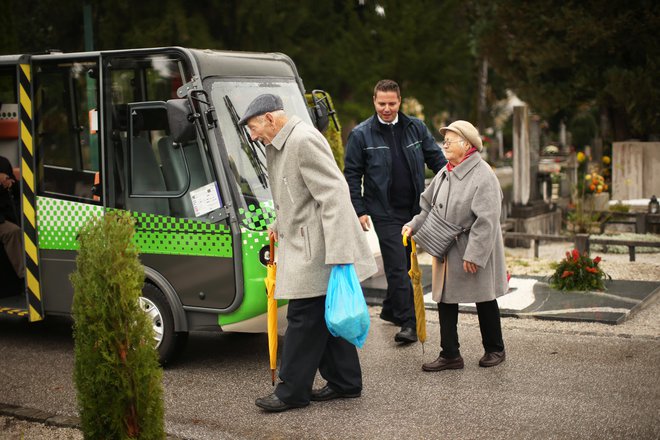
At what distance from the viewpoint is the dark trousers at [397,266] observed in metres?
7.59

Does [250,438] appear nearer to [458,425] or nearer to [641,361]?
[458,425]

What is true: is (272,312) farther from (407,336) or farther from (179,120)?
(407,336)

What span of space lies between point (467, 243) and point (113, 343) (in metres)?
2.82

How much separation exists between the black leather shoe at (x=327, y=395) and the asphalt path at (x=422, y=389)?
1.9 inches

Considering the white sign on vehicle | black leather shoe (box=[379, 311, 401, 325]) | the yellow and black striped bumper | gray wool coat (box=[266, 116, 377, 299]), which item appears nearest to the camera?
gray wool coat (box=[266, 116, 377, 299])

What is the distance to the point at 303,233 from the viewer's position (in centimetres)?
577

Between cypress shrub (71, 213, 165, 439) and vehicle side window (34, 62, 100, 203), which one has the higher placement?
vehicle side window (34, 62, 100, 203)

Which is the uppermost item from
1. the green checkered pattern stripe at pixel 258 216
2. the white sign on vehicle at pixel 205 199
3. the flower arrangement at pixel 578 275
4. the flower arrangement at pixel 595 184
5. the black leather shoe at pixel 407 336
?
the white sign on vehicle at pixel 205 199

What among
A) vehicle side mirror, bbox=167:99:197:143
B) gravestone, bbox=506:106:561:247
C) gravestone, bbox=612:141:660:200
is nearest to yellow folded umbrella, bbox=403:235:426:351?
vehicle side mirror, bbox=167:99:197:143

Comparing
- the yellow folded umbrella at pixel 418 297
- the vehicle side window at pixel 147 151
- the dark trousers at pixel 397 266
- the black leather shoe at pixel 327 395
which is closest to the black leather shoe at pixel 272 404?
the black leather shoe at pixel 327 395

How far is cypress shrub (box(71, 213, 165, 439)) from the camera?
14.9ft

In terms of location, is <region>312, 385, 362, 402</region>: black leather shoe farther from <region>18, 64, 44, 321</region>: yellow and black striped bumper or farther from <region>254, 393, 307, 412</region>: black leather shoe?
<region>18, 64, 44, 321</region>: yellow and black striped bumper

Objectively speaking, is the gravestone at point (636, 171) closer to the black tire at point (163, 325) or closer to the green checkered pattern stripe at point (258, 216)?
the green checkered pattern stripe at point (258, 216)

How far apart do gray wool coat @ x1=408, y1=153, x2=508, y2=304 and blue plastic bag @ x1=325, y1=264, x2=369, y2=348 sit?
1.14 metres
